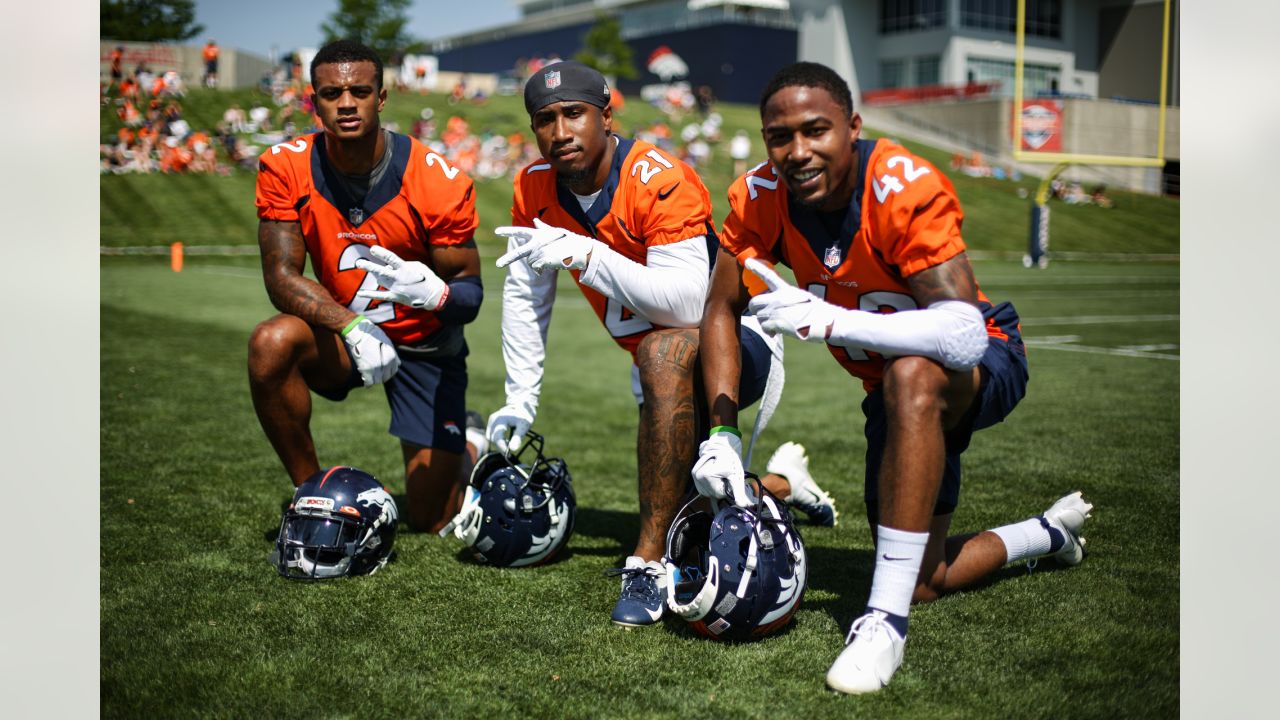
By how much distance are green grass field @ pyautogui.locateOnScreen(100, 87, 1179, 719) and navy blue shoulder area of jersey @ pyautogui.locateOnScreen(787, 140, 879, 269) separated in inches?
45.6

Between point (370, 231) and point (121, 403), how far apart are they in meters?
4.01

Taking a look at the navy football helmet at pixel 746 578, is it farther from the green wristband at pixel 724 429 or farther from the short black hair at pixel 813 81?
the short black hair at pixel 813 81

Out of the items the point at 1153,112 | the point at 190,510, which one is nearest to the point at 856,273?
the point at 190,510

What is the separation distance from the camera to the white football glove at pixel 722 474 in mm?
3314

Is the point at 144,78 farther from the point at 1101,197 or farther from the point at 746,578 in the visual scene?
the point at 746,578

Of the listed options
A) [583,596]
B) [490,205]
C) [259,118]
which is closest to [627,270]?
[583,596]

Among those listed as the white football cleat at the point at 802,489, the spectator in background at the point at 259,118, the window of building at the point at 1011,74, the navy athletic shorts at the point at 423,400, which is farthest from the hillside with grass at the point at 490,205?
the navy athletic shorts at the point at 423,400

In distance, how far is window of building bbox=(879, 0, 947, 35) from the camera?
90.7 feet

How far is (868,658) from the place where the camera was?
9.36 ft

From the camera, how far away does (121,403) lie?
7590mm

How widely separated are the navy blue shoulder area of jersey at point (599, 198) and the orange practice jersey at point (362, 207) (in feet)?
1.67

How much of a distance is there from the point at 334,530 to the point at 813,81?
89.1 inches
